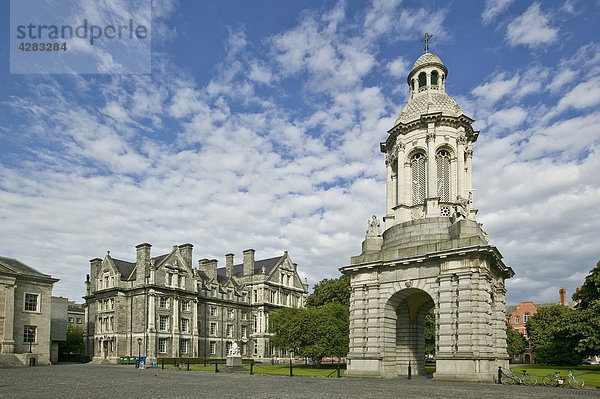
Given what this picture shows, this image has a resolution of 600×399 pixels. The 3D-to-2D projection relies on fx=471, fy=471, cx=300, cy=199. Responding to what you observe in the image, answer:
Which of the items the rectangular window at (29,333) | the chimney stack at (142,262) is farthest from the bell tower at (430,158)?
the rectangular window at (29,333)

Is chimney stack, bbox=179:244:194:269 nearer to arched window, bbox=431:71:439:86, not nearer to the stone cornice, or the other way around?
the stone cornice

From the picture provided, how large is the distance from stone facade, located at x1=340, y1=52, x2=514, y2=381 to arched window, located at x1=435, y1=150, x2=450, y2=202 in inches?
2.7

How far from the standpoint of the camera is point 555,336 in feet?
161

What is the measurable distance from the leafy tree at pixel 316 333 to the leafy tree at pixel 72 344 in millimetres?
46259

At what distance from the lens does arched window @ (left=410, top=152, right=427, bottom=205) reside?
108 ft

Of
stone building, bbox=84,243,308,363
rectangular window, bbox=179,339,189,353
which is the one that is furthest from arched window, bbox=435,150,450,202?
rectangular window, bbox=179,339,189,353

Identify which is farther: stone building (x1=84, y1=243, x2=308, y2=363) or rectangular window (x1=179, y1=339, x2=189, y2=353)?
rectangular window (x1=179, y1=339, x2=189, y2=353)

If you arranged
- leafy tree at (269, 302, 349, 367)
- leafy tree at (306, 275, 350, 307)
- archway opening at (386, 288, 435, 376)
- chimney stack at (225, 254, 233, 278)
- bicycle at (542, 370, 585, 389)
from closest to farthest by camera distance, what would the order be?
1. bicycle at (542, 370, 585, 389)
2. archway opening at (386, 288, 435, 376)
3. leafy tree at (269, 302, 349, 367)
4. leafy tree at (306, 275, 350, 307)
5. chimney stack at (225, 254, 233, 278)

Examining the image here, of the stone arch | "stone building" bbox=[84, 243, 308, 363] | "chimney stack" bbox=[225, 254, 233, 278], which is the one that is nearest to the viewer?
the stone arch

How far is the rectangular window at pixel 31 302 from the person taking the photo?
180 feet

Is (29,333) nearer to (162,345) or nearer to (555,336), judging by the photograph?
(162,345)

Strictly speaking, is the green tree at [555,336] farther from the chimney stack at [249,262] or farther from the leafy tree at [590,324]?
the chimney stack at [249,262]

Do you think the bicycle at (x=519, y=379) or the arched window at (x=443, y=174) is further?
the arched window at (x=443, y=174)

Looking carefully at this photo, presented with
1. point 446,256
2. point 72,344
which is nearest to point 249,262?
point 72,344
